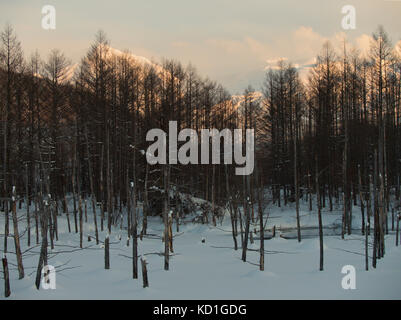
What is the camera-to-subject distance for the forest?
Answer: 66.5 feet

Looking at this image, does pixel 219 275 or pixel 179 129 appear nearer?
pixel 219 275

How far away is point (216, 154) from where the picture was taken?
25.3 m

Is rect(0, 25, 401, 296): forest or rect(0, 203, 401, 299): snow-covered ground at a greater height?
rect(0, 25, 401, 296): forest

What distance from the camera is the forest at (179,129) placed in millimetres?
20281

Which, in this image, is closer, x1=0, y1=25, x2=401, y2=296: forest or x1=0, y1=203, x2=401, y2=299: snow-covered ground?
x1=0, y1=203, x2=401, y2=299: snow-covered ground

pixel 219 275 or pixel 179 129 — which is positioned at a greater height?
Answer: pixel 179 129

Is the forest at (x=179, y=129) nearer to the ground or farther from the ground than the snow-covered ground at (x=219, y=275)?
farther from the ground

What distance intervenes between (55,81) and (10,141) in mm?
5567

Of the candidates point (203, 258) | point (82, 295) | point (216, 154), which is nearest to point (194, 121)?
point (216, 154)

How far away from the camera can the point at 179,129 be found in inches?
885

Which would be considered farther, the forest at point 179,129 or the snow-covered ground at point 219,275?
the forest at point 179,129
